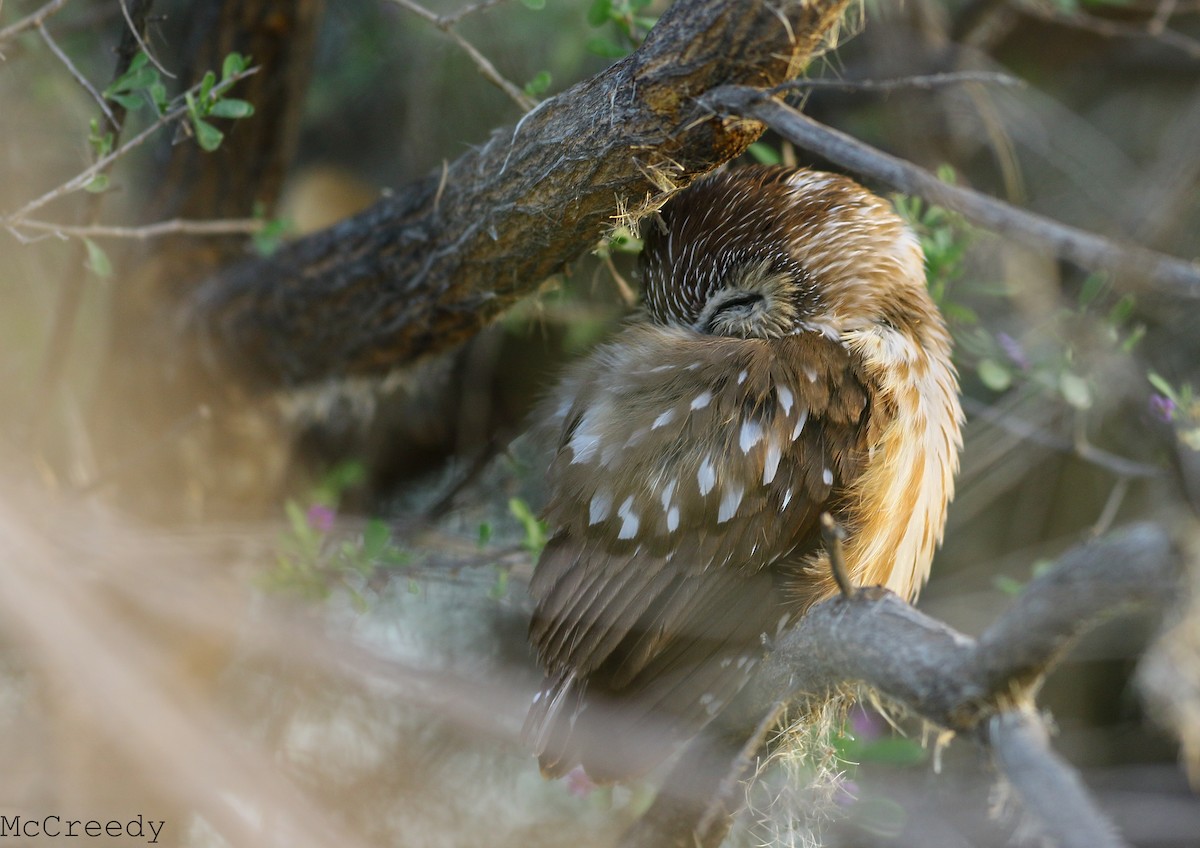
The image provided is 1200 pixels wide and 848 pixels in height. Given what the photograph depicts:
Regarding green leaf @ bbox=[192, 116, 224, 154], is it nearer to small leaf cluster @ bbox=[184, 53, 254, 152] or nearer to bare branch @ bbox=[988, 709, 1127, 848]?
small leaf cluster @ bbox=[184, 53, 254, 152]

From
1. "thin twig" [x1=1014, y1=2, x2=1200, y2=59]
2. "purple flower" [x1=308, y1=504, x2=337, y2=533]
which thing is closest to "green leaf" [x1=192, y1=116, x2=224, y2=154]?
"purple flower" [x1=308, y1=504, x2=337, y2=533]

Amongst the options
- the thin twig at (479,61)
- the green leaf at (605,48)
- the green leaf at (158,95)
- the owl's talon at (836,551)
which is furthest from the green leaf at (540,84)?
the owl's talon at (836,551)

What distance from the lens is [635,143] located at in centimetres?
122

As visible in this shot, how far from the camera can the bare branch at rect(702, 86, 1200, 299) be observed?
0.72 metres

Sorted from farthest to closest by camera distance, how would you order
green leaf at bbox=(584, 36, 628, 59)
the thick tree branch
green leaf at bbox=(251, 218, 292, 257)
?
green leaf at bbox=(251, 218, 292, 257) < green leaf at bbox=(584, 36, 628, 59) < the thick tree branch

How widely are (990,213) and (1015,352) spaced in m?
1.16

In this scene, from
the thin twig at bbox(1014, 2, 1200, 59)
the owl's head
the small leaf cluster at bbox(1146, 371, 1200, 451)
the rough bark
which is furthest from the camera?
the thin twig at bbox(1014, 2, 1200, 59)

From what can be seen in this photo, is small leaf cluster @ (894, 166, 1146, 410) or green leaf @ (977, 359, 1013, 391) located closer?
small leaf cluster @ (894, 166, 1146, 410)

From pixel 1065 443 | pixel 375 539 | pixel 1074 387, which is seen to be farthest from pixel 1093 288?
pixel 375 539

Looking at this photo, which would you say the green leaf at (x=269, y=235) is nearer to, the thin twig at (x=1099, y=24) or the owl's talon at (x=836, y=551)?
the owl's talon at (x=836, y=551)

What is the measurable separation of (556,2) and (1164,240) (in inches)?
62.5

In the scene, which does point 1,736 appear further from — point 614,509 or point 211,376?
point 614,509

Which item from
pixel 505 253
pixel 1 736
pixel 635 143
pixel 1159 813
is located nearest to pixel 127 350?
pixel 1 736

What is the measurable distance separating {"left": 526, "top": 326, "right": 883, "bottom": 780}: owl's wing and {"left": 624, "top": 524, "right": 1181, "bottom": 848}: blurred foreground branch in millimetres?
206
